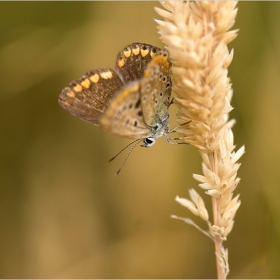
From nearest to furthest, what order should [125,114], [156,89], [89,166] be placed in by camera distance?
[125,114] → [156,89] → [89,166]

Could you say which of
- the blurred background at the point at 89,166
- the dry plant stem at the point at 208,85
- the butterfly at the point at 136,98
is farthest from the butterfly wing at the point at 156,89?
the blurred background at the point at 89,166

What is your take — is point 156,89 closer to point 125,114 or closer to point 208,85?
point 125,114

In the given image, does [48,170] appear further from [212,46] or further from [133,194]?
[212,46]

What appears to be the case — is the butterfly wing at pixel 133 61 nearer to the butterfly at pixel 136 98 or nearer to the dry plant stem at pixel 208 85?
the butterfly at pixel 136 98

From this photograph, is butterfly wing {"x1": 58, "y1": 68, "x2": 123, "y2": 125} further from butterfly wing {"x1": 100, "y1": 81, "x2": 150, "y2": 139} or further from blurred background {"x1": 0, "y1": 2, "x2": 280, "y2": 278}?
blurred background {"x1": 0, "y1": 2, "x2": 280, "y2": 278}

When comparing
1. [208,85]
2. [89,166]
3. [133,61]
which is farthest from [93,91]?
[89,166]

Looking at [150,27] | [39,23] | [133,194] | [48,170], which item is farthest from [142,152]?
[39,23]
